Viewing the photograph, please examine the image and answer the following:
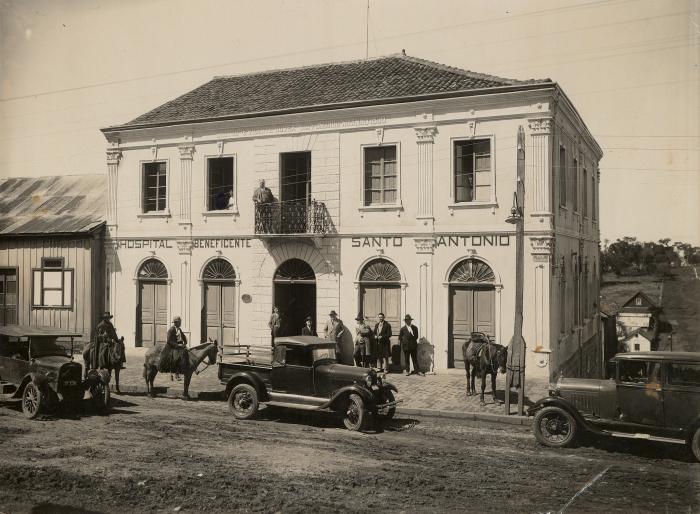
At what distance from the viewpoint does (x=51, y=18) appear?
1257 cm

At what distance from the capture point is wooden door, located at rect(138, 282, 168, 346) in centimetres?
2305

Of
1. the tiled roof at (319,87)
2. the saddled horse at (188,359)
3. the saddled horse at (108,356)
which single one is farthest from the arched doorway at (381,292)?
the saddled horse at (108,356)

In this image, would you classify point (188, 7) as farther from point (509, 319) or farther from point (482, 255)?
point (509, 319)

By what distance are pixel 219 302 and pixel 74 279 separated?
19.0 ft

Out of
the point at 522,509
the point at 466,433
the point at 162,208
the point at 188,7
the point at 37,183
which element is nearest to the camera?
the point at 522,509

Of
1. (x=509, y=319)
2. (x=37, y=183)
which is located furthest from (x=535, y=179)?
(x=37, y=183)

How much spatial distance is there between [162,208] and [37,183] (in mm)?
8712

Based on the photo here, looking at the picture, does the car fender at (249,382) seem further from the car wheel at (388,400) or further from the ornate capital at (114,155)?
the ornate capital at (114,155)

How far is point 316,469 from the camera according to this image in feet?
31.0

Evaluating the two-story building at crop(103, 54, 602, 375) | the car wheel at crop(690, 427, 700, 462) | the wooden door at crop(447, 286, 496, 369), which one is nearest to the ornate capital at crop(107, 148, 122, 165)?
the two-story building at crop(103, 54, 602, 375)

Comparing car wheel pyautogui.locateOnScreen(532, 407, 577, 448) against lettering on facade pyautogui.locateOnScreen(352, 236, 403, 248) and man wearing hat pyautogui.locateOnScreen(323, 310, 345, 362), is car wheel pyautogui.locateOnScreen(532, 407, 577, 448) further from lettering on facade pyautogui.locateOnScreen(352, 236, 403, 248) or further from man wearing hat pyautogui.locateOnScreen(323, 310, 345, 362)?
lettering on facade pyautogui.locateOnScreen(352, 236, 403, 248)

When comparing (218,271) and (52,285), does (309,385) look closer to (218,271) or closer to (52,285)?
(218,271)

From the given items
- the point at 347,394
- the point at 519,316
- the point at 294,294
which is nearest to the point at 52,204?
the point at 294,294

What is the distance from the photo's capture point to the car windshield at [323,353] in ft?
42.2
